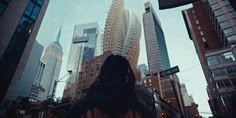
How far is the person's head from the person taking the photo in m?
2.08

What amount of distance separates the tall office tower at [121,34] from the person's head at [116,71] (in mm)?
93722

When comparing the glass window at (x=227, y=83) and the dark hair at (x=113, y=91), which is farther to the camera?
the glass window at (x=227, y=83)

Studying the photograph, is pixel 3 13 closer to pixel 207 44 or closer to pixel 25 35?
pixel 25 35

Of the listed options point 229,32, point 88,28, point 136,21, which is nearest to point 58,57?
point 88,28

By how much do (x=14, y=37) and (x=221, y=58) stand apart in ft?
144

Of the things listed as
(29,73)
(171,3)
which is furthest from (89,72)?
(171,3)

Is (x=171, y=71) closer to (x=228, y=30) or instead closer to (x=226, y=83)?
(x=226, y=83)

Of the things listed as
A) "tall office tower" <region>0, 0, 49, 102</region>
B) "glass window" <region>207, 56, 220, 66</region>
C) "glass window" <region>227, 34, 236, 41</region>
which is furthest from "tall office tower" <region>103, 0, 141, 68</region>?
"tall office tower" <region>0, 0, 49, 102</region>

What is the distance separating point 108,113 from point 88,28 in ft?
675

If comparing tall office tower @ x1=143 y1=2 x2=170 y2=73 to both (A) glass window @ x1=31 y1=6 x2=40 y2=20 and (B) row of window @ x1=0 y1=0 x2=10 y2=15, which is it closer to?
(A) glass window @ x1=31 y1=6 x2=40 y2=20

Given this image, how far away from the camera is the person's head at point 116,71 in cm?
208

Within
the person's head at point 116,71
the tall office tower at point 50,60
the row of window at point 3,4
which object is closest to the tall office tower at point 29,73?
the row of window at point 3,4

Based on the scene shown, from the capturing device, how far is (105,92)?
187 centimetres

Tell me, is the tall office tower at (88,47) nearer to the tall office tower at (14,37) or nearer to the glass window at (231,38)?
the tall office tower at (14,37)
